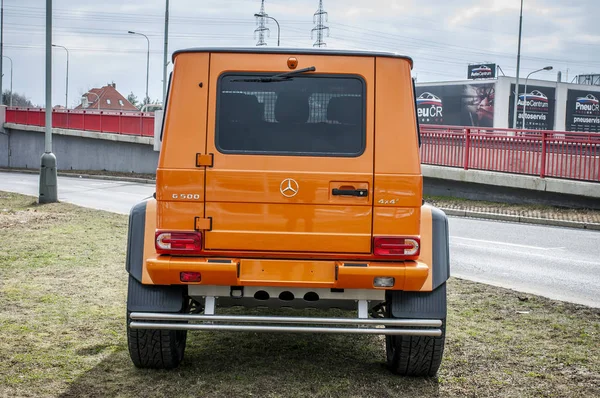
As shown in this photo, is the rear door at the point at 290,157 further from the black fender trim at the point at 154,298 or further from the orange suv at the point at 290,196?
the black fender trim at the point at 154,298

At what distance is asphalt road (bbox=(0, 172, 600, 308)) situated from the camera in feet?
30.1

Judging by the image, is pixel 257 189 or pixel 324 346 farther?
pixel 324 346

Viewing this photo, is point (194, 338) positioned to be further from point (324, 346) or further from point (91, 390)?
point (91, 390)

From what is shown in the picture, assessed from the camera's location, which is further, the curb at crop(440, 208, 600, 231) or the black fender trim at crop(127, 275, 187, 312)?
the curb at crop(440, 208, 600, 231)

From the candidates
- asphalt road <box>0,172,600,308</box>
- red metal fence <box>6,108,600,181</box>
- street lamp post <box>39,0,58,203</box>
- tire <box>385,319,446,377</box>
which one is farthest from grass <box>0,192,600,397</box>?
red metal fence <box>6,108,600,181</box>

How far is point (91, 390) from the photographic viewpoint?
15.4ft

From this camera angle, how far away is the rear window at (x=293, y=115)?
4.75m

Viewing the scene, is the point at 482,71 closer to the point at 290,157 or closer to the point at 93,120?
the point at 93,120

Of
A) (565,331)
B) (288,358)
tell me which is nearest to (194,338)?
(288,358)

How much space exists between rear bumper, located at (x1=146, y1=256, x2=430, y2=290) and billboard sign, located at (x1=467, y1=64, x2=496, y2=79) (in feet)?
264

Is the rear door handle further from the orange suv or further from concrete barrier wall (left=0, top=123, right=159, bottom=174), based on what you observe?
concrete barrier wall (left=0, top=123, right=159, bottom=174)

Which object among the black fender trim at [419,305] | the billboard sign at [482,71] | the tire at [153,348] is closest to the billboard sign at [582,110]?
the billboard sign at [482,71]

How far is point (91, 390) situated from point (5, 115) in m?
44.1

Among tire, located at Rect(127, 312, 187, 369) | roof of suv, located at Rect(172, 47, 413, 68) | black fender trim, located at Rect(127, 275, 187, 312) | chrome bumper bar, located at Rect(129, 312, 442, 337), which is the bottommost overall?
tire, located at Rect(127, 312, 187, 369)
